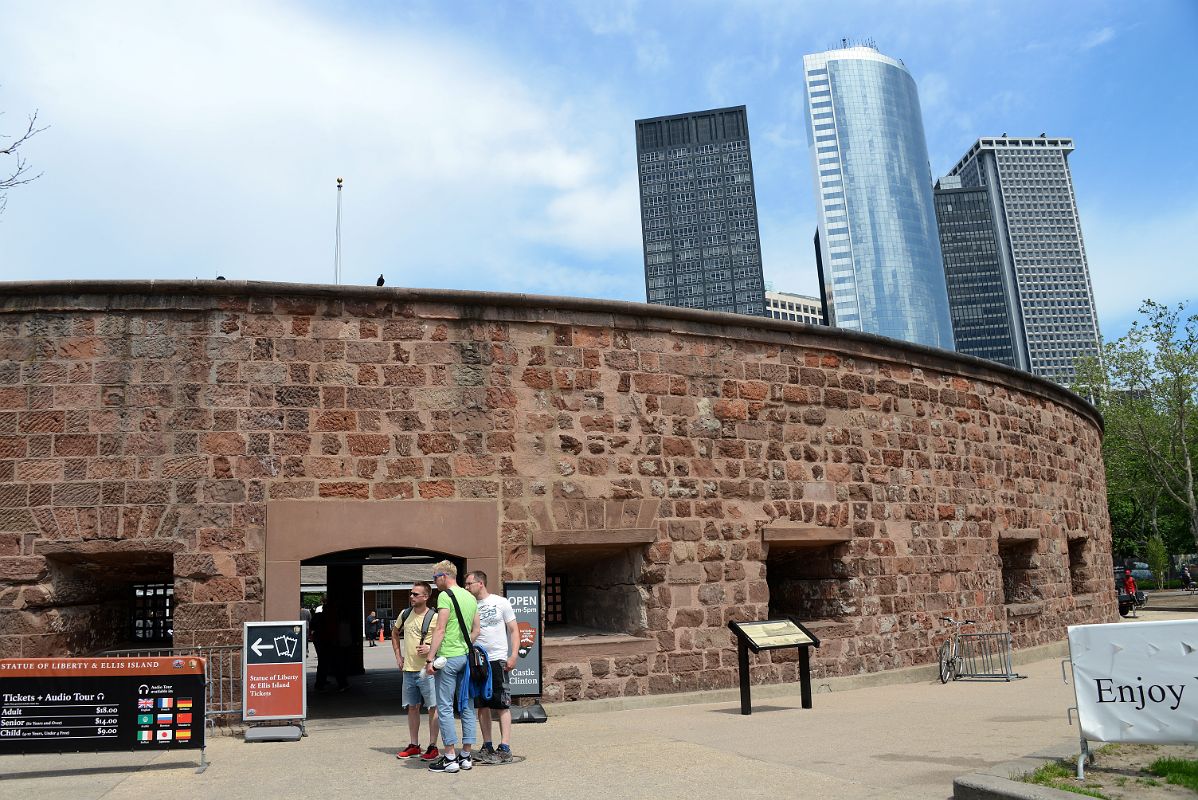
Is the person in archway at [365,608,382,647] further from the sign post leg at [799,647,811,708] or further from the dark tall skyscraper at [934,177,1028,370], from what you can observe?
the dark tall skyscraper at [934,177,1028,370]

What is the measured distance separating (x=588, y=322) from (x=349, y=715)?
15.6 feet

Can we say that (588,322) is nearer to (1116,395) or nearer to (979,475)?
(979,475)

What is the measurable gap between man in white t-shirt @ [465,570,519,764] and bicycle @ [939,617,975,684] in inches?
269

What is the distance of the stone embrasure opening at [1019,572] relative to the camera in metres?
14.4

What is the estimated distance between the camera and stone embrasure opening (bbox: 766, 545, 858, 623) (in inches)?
449

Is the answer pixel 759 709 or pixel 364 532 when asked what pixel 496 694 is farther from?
pixel 759 709

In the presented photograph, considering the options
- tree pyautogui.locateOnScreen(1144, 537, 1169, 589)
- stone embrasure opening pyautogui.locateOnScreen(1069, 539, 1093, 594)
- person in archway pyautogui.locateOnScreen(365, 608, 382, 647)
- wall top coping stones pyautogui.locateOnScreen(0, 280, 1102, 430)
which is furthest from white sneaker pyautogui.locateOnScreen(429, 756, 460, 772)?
tree pyautogui.locateOnScreen(1144, 537, 1169, 589)

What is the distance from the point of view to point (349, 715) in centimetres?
975

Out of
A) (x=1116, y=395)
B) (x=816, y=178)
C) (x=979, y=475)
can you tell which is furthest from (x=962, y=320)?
(x=979, y=475)

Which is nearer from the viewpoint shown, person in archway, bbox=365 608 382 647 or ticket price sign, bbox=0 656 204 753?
ticket price sign, bbox=0 656 204 753

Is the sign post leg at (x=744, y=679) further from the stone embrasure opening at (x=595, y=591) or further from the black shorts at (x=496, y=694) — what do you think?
the black shorts at (x=496, y=694)

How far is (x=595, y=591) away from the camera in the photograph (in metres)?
10.8

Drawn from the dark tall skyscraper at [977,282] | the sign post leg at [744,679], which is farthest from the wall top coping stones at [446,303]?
the dark tall skyscraper at [977,282]

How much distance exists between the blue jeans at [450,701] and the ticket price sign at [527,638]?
214 cm
